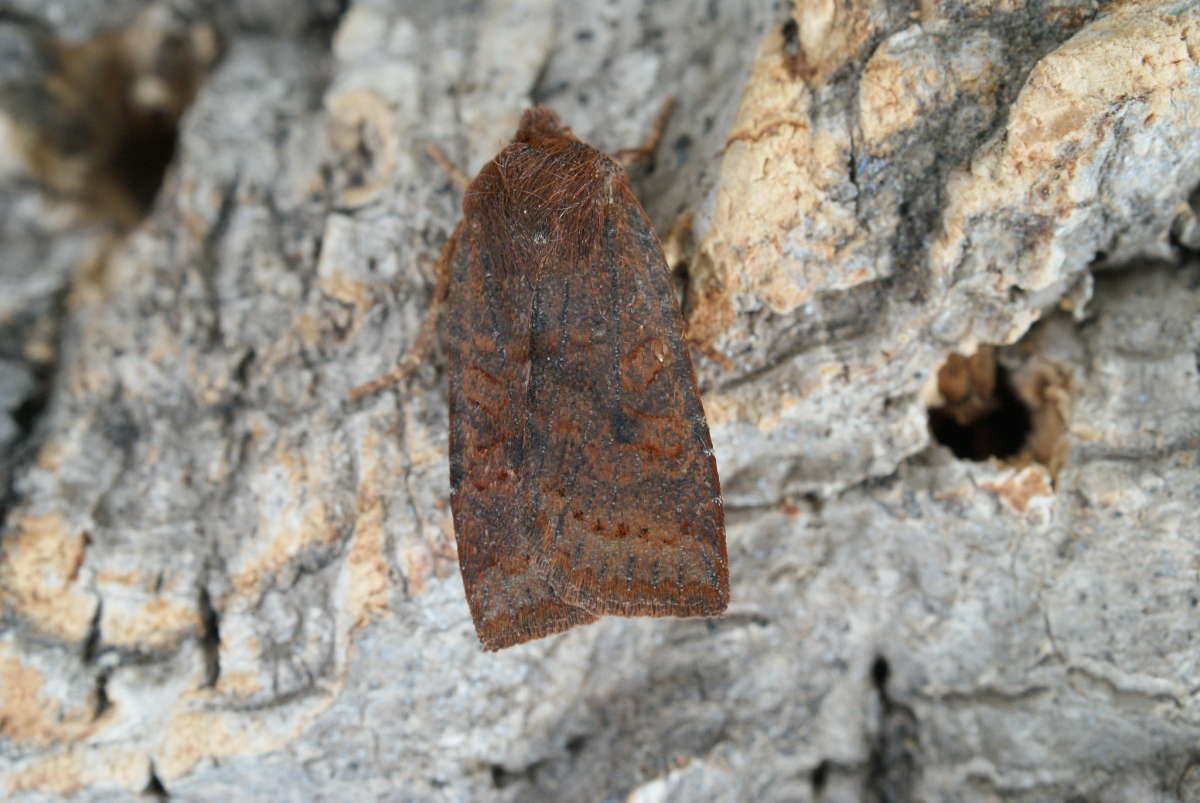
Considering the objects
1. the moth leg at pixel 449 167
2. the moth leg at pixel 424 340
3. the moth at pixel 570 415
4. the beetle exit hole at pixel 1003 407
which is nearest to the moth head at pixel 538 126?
the moth at pixel 570 415

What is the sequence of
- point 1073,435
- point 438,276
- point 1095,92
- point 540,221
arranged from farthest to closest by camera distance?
point 438,276
point 540,221
point 1073,435
point 1095,92

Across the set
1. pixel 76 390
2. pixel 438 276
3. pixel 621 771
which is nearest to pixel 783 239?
pixel 438 276

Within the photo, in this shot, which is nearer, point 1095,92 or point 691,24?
point 1095,92

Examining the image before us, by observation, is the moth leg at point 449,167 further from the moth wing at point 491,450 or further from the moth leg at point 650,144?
the moth leg at point 650,144

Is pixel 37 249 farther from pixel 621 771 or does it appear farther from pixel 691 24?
pixel 621 771

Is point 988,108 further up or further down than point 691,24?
further down

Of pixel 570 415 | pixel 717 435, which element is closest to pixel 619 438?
pixel 570 415

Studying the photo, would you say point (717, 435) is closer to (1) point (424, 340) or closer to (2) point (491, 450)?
(2) point (491, 450)
